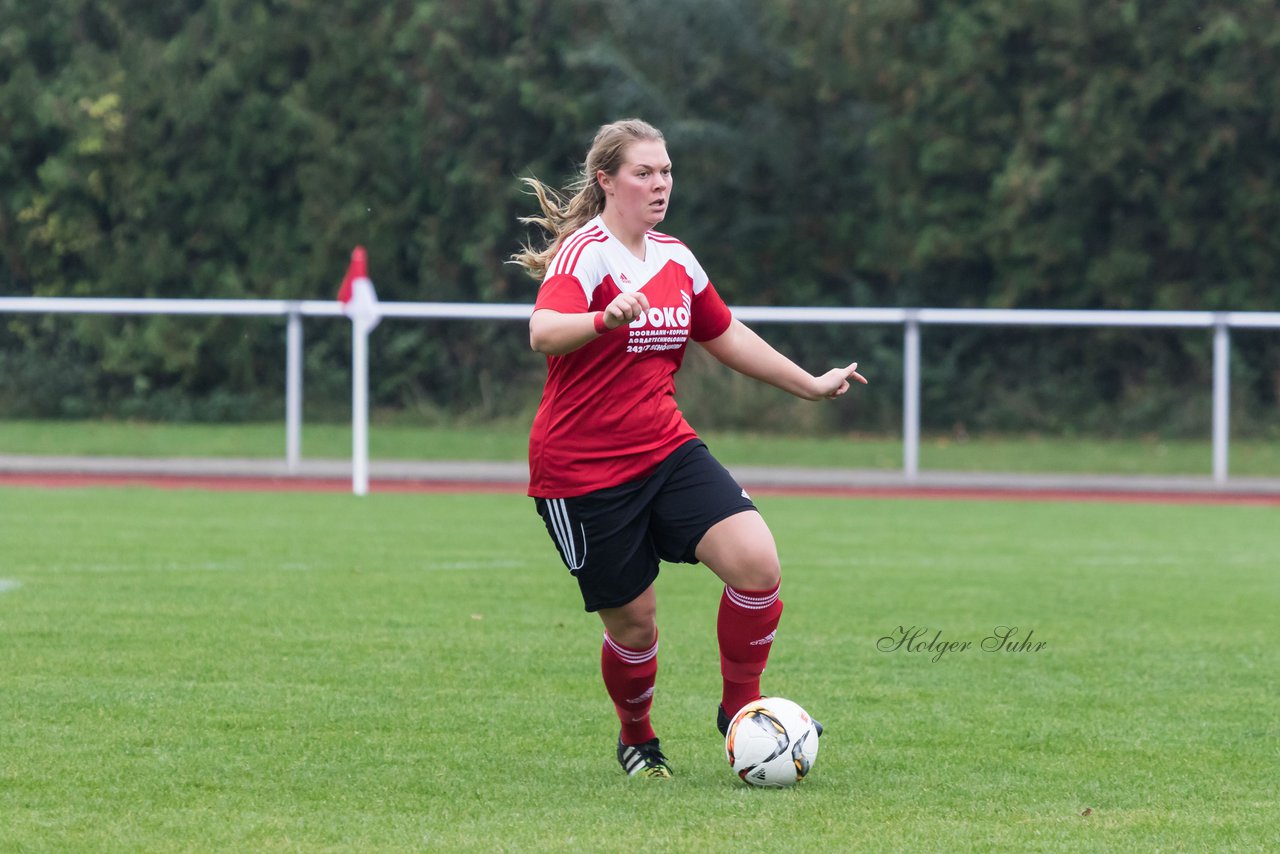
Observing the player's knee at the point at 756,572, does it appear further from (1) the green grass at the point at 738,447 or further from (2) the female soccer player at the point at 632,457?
(1) the green grass at the point at 738,447

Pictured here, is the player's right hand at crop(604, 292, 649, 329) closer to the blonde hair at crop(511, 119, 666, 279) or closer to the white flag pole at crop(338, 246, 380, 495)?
the blonde hair at crop(511, 119, 666, 279)

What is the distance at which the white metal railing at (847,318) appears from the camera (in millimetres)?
19375

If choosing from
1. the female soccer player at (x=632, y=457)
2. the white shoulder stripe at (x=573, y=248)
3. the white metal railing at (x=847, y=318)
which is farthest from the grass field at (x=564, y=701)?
the white metal railing at (x=847, y=318)

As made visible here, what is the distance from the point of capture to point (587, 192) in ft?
17.3

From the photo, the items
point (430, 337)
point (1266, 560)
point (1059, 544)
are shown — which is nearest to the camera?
point (1266, 560)

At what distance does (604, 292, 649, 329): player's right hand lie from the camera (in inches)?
180

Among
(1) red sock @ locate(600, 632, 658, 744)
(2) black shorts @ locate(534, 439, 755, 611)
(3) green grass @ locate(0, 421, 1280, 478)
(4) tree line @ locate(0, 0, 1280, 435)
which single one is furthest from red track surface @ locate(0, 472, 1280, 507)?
(2) black shorts @ locate(534, 439, 755, 611)

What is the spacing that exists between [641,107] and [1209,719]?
22.7m

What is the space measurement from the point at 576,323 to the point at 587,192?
0.69m

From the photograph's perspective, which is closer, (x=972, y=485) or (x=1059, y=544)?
(x=1059, y=544)

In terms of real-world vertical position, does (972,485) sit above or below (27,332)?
below

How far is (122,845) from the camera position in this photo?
4.22 m

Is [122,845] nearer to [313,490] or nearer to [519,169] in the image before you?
[313,490]

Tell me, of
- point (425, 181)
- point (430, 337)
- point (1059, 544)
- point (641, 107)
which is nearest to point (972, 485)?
point (1059, 544)
